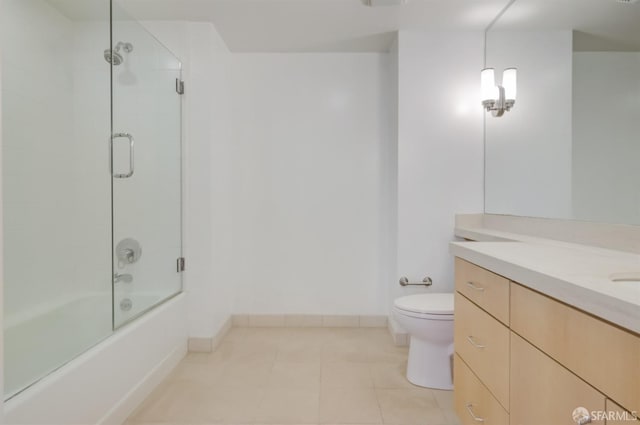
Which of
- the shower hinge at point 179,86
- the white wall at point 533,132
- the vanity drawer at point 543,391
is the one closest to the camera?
the vanity drawer at point 543,391

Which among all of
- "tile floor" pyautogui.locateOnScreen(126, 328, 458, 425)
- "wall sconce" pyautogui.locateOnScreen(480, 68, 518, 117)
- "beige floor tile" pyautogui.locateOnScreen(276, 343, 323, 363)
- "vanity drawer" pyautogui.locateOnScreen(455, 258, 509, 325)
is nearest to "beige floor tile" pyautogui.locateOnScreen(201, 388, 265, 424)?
"tile floor" pyautogui.locateOnScreen(126, 328, 458, 425)

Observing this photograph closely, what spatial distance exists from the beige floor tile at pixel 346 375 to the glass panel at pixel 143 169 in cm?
110

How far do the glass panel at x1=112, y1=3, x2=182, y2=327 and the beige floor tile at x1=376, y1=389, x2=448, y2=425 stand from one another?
1368 millimetres

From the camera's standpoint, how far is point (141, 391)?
5.72ft

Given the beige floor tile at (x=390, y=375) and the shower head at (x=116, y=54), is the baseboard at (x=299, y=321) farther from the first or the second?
the shower head at (x=116, y=54)

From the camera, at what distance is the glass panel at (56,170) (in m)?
1.78

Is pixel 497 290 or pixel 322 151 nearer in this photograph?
pixel 497 290

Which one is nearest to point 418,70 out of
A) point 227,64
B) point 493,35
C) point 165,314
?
point 493,35

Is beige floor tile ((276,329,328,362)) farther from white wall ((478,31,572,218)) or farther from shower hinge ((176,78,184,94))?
shower hinge ((176,78,184,94))

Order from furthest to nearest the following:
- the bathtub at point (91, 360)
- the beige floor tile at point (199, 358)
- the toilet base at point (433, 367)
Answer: the beige floor tile at point (199, 358)
the toilet base at point (433, 367)
the bathtub at point (91, 360)

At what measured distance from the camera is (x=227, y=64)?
8.93ft

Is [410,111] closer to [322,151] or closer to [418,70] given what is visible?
[418,70]

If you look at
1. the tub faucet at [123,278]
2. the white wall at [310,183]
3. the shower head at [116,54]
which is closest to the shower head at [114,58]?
the shower head at [116,54]

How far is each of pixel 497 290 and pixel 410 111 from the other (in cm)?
163
